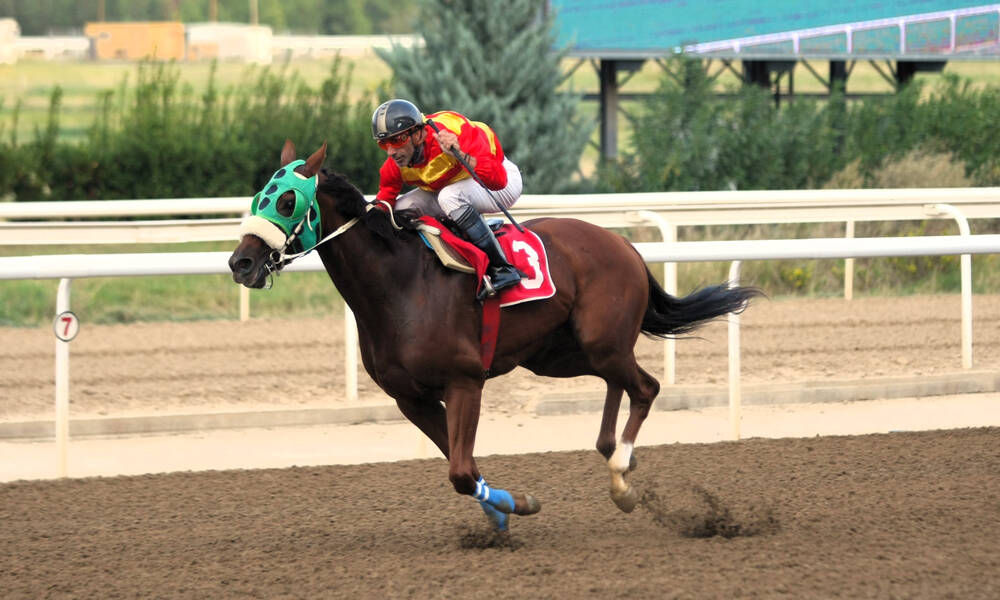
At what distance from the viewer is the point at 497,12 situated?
14.7m

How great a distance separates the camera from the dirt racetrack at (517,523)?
3910mm

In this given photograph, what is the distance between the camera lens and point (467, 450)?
427cm

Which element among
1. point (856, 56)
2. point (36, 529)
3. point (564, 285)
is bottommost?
point (36, 529)

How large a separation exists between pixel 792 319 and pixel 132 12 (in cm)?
5316

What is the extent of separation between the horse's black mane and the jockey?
0.63ft

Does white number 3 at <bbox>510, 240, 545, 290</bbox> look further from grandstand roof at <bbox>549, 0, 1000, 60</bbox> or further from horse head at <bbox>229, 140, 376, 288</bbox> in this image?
grandstand roof at <bbox>549, 0, 1000, 60</bbox>

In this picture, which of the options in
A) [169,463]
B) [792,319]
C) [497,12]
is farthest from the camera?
[497,12]

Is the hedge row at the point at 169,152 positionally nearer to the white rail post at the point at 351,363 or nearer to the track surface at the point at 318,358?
the track surface at the point at 318,358

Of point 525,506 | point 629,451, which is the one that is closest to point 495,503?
point 525,506

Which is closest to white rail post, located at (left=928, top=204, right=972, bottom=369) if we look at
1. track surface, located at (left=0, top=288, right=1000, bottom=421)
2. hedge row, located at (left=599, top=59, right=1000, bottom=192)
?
track surface, located at (left=0, top=288, right=1000, bottom=421)

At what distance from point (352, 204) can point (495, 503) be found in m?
1.05

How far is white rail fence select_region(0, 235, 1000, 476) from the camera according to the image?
218 inches

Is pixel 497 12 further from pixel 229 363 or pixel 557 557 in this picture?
pixel 557 557

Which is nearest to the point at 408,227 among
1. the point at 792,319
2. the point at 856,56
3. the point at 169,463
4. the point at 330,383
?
the point at 169,463
